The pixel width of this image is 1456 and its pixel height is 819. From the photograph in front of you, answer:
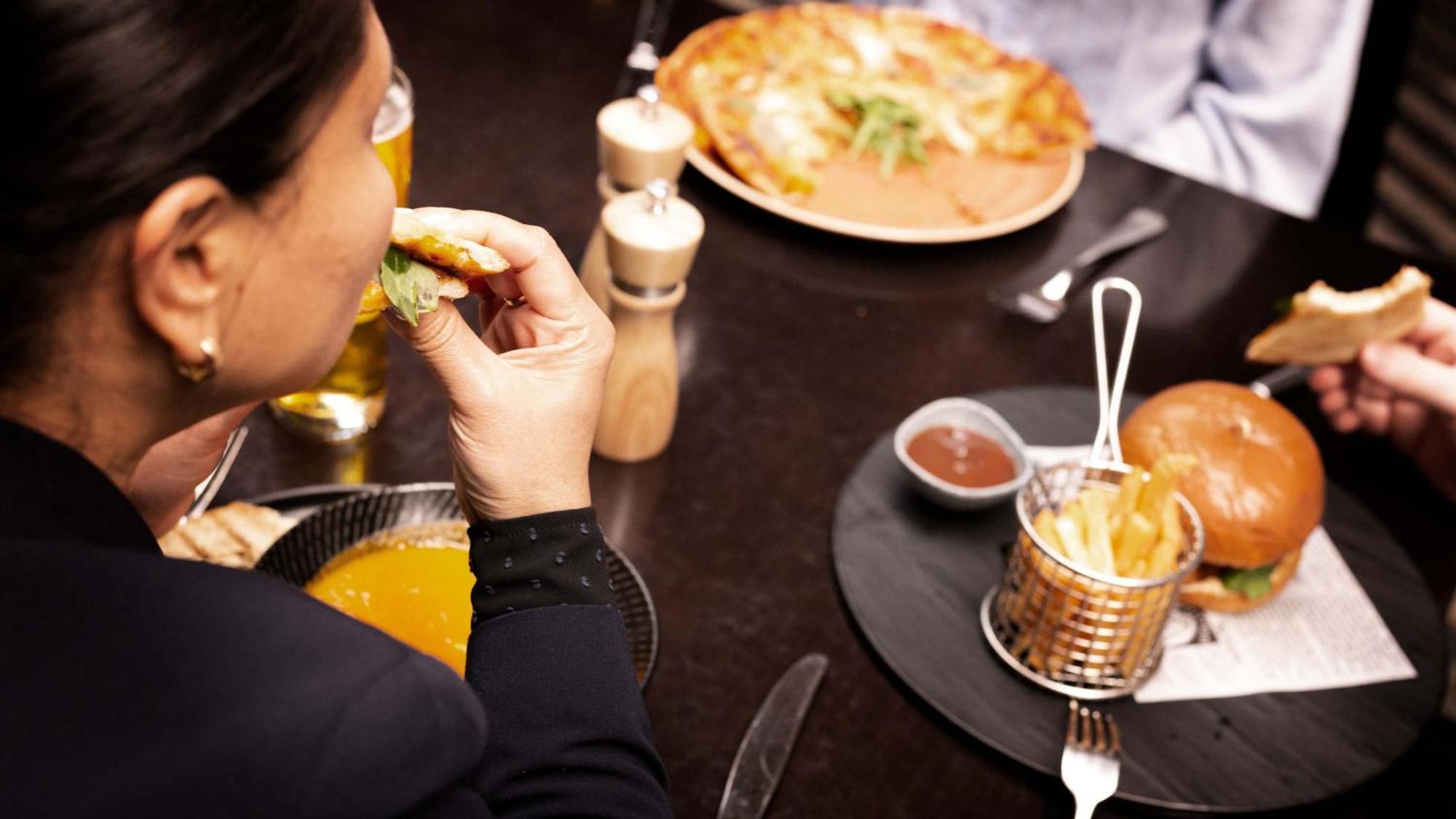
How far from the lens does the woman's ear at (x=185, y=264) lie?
2.08 ft

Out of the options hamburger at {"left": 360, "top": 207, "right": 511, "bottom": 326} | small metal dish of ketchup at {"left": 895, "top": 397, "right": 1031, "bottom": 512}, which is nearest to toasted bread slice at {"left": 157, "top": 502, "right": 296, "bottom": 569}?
hamburger at {"left": 360, "top": 207, "right": 511, "bottom": 326}

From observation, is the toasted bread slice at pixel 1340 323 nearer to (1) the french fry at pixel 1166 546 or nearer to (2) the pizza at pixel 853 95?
(1) the french fry at pixel 1166 546

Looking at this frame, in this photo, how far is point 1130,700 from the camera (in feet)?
4.32

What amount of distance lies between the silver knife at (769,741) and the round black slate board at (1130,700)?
0.31ft

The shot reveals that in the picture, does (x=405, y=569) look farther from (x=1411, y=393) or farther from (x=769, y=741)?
(x=1411, y=393)

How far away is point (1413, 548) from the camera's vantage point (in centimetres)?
161

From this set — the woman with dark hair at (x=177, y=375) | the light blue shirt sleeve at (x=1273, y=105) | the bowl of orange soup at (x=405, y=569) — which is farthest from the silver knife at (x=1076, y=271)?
the woman with dark hair at (x=177, y=375)

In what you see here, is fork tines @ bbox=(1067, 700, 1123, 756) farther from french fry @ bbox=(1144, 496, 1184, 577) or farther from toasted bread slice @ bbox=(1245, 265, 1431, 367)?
toasted bread slice @ bbox=(1245, 265, 1431, 367)

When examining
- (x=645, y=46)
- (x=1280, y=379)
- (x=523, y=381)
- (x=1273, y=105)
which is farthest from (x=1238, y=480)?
(x=1273, y=105)

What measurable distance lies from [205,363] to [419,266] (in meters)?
0.32

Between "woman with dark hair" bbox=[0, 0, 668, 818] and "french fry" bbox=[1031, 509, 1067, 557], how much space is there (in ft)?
2.24

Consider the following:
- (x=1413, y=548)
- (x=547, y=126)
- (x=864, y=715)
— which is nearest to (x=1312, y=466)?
(x=1413, y=548)

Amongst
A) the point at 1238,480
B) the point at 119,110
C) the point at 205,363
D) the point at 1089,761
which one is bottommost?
the point at 1089,761

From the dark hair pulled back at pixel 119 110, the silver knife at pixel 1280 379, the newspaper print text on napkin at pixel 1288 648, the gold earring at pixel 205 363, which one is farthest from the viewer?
the silver knife at pixel 1280 379
